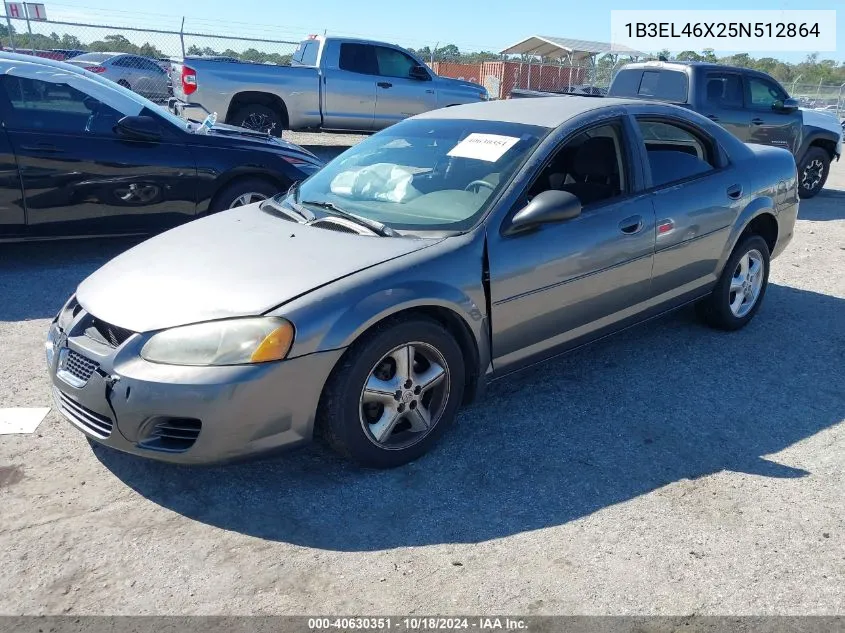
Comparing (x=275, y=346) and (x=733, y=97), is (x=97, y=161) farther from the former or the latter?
(x=733, y=97)

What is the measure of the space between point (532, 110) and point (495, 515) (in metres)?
2.33

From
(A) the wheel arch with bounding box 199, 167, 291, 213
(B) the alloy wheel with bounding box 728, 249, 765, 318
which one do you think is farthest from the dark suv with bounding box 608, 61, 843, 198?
(A) the wheel arch with bounding box 199, 167, 291, 213

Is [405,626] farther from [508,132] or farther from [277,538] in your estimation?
[508,132]

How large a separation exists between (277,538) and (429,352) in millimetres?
1012

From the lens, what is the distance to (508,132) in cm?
392

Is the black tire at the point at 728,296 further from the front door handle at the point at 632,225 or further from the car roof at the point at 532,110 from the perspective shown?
the car roof at the point at 532,110

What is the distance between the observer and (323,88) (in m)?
12.6

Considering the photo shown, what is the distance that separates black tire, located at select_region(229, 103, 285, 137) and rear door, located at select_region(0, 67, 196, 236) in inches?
234

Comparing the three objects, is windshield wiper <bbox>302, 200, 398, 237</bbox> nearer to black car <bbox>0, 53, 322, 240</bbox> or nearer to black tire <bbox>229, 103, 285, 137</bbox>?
black car <bbox>0, 53, 322, 240</bbox>

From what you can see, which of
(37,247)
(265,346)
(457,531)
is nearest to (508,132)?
(265,346)

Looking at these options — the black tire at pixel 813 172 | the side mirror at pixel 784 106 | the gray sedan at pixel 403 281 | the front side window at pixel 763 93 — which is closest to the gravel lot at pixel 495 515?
the gray sedan at pixel 403 281

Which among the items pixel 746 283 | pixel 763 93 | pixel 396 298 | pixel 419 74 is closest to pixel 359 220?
pixel 396 298

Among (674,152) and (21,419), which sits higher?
(674,152)

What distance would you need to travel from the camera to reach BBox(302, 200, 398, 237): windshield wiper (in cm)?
347
